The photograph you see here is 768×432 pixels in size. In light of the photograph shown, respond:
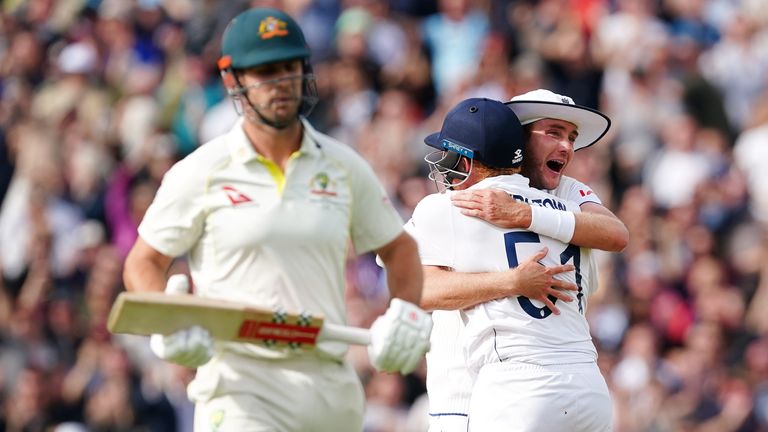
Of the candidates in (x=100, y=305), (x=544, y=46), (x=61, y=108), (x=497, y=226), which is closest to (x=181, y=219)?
(x=497, y=226)

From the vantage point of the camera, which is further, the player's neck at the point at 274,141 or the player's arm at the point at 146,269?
the player's neck at the point at 274,141

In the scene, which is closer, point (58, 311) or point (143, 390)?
point (143, 390)

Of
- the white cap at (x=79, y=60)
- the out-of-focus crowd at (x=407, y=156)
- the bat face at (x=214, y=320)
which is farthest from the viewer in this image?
the white cap at (x=79, y=60)

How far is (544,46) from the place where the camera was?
1606cm

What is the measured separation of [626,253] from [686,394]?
156 cm

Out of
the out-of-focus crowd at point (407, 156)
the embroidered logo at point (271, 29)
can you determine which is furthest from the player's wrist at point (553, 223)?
the out-of-focus crowd at point (407, 156)

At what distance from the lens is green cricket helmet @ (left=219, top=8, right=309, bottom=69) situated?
624 cm

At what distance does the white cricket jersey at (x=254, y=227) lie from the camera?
625 centimetres

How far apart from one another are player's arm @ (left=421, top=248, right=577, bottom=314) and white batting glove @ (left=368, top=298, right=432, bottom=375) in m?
1.27

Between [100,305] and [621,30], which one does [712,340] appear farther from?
[100,305]

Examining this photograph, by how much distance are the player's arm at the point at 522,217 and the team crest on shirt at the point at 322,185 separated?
50.5 inches

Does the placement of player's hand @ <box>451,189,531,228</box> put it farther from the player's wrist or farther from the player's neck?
the player's neck

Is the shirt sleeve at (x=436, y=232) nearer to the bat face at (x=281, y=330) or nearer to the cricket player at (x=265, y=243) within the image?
the cricket player at (x=265, y=243)

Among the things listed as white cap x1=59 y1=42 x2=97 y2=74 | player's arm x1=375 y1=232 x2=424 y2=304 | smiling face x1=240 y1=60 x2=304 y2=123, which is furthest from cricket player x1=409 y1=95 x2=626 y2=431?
white cap x1=59 y1=42 x2=97 y2=74
